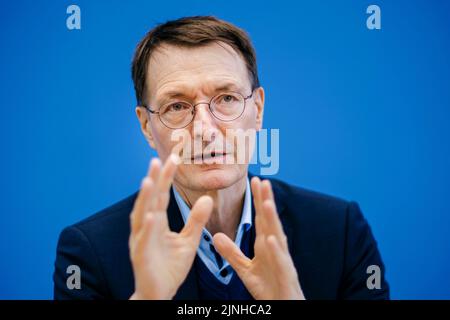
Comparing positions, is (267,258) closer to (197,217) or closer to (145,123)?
(197,217)

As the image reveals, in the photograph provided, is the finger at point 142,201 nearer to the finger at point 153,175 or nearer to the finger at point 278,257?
the finger at point 153,175

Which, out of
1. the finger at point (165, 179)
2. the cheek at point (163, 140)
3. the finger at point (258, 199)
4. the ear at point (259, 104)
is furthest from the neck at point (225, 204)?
the finger at point (165, 179)

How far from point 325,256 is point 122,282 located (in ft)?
2.51

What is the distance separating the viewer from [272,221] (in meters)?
1.29

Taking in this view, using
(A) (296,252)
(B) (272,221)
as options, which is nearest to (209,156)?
(B) (272,221)

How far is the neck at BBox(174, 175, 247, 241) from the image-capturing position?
181cm

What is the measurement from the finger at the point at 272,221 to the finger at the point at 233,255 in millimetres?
183

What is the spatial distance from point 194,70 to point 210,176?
395mm

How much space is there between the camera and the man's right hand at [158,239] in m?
1.18

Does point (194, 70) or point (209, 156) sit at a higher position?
point (194, 70)

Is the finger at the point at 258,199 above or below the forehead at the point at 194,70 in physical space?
below
